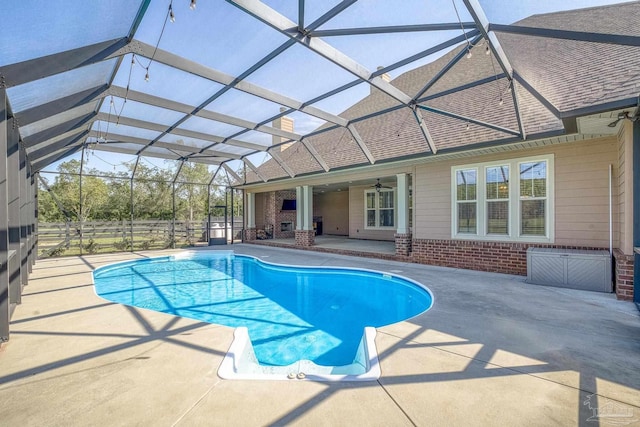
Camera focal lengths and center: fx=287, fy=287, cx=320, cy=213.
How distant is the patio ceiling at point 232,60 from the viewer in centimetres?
353

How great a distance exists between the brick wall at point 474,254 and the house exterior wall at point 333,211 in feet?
27.4

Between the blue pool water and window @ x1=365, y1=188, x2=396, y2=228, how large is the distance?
590cm

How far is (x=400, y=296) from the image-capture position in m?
6.71

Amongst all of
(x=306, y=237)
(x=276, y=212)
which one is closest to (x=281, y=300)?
(x=306, y=237)

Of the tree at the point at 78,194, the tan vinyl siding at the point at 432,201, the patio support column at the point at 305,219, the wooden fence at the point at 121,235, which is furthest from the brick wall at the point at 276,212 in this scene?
the tree at the point at 78,194

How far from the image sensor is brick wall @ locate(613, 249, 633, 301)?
4.79m

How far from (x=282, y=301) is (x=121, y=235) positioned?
430 inches

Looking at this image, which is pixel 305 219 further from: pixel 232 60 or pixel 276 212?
pixel 232 60

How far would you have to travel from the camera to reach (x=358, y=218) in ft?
49.1

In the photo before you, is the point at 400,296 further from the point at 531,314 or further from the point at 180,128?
the point at 180,128

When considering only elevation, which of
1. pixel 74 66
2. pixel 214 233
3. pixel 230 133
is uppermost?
pixel 230 133

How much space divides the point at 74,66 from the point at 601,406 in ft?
22.1

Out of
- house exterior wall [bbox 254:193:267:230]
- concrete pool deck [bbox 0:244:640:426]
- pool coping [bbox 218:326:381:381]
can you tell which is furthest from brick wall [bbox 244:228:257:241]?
pool coping [bbox 218:326:381:381]

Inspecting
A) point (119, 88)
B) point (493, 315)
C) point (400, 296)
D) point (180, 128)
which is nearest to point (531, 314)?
point (493, 315)
